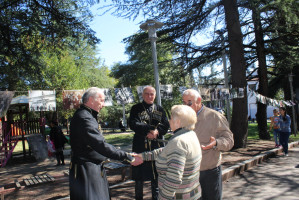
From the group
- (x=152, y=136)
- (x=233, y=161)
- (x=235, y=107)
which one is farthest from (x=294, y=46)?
(x=152, y=136)

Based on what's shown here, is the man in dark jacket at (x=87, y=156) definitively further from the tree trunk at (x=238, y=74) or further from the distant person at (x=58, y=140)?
the tree trunk at (x=238, y=74)

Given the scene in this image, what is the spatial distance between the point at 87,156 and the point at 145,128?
1.24 meters

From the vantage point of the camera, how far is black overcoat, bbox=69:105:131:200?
2514 mm

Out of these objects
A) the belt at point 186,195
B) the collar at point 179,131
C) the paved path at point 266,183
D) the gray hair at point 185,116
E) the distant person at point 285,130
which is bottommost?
the paved path at point 266,183

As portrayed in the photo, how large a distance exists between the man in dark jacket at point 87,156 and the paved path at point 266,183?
313 centimetres

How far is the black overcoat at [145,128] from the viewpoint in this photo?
11.9ft

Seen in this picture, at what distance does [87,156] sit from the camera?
2576 millimetres

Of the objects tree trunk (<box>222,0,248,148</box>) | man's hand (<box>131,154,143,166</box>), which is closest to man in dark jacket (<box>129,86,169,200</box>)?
man's hand (<box>131,154,143,166</box>)

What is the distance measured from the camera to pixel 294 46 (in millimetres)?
10930

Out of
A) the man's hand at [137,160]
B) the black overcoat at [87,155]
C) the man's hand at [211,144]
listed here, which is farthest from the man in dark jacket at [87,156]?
the man's hand at [211,144]

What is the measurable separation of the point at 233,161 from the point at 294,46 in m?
6.95

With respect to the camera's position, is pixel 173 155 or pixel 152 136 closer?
pixel 173 155

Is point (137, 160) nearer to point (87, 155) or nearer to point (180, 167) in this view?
point (87, 155)

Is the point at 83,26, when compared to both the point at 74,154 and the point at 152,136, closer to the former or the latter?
the point at 152,136
